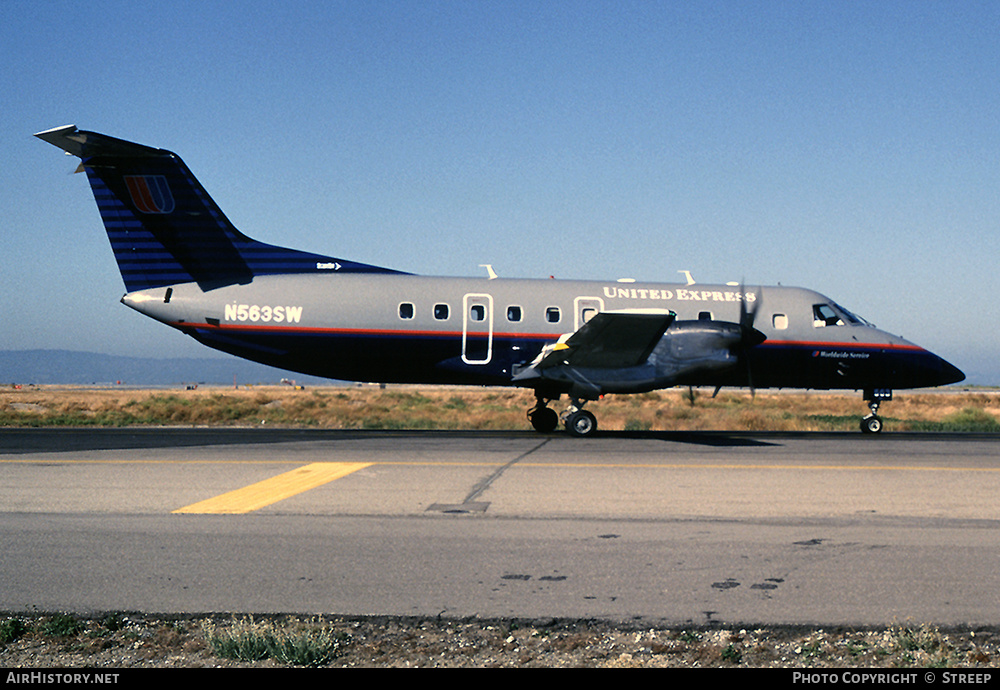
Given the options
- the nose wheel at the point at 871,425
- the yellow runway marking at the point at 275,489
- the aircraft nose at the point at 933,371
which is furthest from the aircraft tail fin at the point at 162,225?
the aircraft nose at the point at 933,371

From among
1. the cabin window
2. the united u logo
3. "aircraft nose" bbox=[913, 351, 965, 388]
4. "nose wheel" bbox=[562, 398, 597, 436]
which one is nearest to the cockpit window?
the cabin window

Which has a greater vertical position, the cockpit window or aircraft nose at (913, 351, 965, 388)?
the cockpit window

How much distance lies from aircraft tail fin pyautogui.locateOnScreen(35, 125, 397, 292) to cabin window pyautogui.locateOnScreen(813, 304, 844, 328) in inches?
568

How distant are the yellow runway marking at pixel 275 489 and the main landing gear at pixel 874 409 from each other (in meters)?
14.0

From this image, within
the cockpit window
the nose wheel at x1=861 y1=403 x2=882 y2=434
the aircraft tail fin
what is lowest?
the nose wheel at x1=861 y1=403 x2=882 y2=434

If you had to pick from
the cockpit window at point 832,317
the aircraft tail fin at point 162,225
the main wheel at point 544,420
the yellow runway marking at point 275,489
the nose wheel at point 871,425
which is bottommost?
the nose wheel at point 871,425

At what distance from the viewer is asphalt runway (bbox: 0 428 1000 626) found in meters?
5.38

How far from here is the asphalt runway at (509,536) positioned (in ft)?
17.6

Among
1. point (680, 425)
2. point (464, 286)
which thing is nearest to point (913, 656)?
point (464, 286)

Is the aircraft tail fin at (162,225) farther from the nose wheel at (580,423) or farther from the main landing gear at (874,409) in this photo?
the main landing gear at (874,409)

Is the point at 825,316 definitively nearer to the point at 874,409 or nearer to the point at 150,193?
the point at 874,409

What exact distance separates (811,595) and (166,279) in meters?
17.3

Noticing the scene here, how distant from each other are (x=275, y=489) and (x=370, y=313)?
966 centimetres

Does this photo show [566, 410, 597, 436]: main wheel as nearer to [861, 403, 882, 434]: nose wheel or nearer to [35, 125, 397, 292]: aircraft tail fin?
[861, 403, 882, 434]: nose wheel
